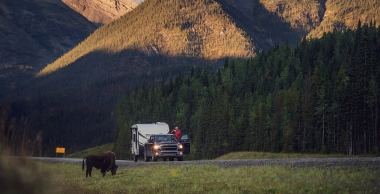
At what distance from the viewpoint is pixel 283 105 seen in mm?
112438

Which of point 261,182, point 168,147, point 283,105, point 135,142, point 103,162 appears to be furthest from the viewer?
point 283,105

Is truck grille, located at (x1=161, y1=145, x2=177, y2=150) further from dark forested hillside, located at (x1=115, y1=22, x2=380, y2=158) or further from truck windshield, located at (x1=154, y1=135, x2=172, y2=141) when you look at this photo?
dark forested hillside, located at (x1=115, y1=22, x2=380, y2=158)

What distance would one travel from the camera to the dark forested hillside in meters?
82.4

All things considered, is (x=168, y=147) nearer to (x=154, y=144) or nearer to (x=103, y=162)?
(x=154, y=144)

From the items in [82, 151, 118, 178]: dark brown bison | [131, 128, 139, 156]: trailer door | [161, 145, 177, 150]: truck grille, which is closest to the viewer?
[82, 151, 118, 178]: dark brown bison

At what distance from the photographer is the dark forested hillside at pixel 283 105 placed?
270 feet

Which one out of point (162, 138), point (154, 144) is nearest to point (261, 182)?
point (154, 144)

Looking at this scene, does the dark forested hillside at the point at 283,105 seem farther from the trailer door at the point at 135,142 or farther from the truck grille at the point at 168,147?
the truck grille at the point at 168,147

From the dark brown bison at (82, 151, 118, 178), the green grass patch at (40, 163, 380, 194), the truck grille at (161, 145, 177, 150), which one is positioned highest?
the truck grille at (161, 145, 177, 150)

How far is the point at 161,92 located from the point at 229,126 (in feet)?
198

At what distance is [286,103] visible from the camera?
369 feet

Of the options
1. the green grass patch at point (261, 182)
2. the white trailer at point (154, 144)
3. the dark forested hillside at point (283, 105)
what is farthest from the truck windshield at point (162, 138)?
the dark forested hillside at point (283, 105)

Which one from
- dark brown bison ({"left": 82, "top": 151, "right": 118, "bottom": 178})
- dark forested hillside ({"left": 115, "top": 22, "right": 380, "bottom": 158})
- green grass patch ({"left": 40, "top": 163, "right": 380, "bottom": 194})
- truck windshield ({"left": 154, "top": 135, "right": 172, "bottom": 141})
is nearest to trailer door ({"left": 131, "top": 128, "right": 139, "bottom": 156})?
truck windshield ({"left": 154, "top": 135, "right": 172, "bottom": 141})

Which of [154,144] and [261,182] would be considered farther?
[154,144]
